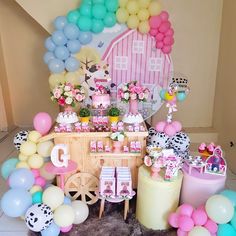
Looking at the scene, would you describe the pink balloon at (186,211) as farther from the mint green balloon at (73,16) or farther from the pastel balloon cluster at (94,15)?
the mint green balloon at (73,16)

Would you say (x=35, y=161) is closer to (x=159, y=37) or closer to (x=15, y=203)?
(x=15, y=203)

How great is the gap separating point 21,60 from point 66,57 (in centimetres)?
152

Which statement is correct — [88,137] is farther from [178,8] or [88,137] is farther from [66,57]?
[178,8]

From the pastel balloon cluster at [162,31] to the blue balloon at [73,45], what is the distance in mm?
789

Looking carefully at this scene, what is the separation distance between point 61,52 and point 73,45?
0.47ft

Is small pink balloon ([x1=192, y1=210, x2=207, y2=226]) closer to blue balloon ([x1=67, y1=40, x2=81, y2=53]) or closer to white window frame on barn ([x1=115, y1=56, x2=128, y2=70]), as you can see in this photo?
white window frame on barn ([x1=115, y1=56, x2=128, y2=70])

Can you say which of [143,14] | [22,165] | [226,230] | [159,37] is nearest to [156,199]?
[226,230]

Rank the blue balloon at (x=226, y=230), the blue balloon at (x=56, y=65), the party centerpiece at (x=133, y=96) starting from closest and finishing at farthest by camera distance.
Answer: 1. the blue balloon at (x=226, y=230)
2. the party centerpiece at (x=133, y=96)
3. the blue balloon at (x=56, y=65)

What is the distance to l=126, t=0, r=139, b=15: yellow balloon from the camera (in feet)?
8.95

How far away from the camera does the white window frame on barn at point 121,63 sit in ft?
9.96

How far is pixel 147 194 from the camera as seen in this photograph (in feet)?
6.31

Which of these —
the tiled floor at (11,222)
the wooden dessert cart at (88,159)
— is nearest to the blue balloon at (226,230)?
the wooden dessert cart at (88,159)

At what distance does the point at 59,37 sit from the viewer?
2.72 metres

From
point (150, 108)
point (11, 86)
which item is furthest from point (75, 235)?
point (11, 86)
